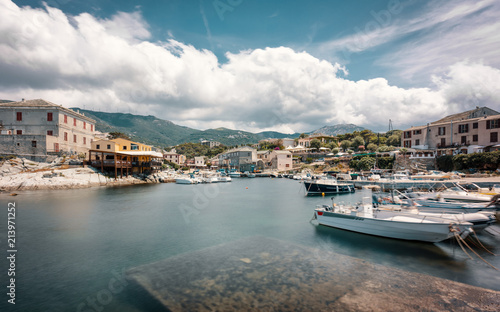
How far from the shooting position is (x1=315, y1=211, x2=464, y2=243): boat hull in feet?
39.6

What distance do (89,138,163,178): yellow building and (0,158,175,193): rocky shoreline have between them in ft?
8.13

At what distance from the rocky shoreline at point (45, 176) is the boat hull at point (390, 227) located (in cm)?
3955

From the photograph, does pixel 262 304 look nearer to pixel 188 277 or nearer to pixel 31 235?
pixel 188 277

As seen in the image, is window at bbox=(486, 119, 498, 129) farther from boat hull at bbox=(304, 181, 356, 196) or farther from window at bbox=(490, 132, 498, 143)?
boat hull at bbox=(304, 181, 356, 196)

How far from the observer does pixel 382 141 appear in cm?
7575

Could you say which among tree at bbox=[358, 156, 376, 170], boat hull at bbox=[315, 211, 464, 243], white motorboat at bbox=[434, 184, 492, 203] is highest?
tree at bbox=[358, 156, 376, 170]

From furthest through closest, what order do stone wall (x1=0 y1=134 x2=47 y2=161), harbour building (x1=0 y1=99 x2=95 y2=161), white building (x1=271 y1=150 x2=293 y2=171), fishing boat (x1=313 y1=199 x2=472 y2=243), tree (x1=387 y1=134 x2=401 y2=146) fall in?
white building (x1=271 y1=150 x2=293 y2=171) → tree (x1=387 y1=134 x2=401 y2=146) → harbour building (x1=0 y1=99 x2=95 y2=161) → stone wall (x1=0 y1=134 x2=47 y2=161) → fishing boat (x1=313 y1=199 x2=472 y2=243)

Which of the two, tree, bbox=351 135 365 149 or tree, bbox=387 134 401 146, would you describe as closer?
tree, bbox=387 134 401 146

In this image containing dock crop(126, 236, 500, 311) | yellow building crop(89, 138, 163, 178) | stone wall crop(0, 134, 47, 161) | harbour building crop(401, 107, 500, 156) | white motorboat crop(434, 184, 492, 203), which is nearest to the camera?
dock crop(126, 236, 500, 311)

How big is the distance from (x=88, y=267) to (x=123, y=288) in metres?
3.01

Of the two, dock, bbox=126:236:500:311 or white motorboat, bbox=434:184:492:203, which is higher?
white motorboat, bbox=434:184:492:203

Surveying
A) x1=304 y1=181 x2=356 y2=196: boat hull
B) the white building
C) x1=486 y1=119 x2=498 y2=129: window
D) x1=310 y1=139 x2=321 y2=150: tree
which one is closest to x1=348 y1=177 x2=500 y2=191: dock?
x1=304 y1=181 x2=356 y2=196: boat hull

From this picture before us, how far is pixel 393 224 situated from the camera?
1322 centimetres

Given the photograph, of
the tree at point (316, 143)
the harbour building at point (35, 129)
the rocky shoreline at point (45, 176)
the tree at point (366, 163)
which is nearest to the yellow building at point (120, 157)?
the rocky shoreline at point (45, 176)
